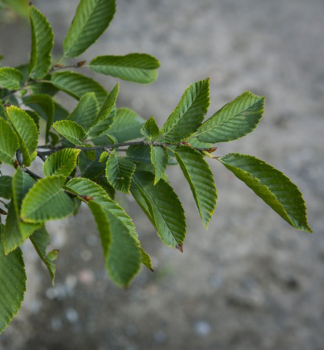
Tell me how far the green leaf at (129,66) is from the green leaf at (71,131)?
20 centimetres

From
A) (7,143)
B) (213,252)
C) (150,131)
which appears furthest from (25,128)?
(213,252)

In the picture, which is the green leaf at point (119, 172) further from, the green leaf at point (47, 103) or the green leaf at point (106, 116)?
the green leaf at point (47, 103)

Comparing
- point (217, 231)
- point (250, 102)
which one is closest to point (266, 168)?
point (250, 102)

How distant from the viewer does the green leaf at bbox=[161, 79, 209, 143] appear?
26.2 inches

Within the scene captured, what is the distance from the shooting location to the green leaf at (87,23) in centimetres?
82

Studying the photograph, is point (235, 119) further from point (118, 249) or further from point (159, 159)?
point (118, 249)

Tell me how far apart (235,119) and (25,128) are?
11.1 inches

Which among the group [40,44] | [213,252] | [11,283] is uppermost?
[40,44]

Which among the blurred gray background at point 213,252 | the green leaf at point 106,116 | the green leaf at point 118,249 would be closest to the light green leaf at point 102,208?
the green leaf at point 118,249

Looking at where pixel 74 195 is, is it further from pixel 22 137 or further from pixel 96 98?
pixel 96 98

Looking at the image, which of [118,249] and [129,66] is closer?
[118,249]

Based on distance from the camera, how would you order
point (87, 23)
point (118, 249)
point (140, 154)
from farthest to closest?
1. point (87, 23)
2. point (140, 154)
3. point (118, 249)

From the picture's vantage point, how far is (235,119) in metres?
0.68

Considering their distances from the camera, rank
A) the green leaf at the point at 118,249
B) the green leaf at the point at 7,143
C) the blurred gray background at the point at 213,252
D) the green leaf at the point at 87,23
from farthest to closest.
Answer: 1. the blurred gray background at the point at 213,252
2. the green leaf at the point at 87,23
3. the green leaf at the point at 7,143
4. the green leaf at the point at 118,249
